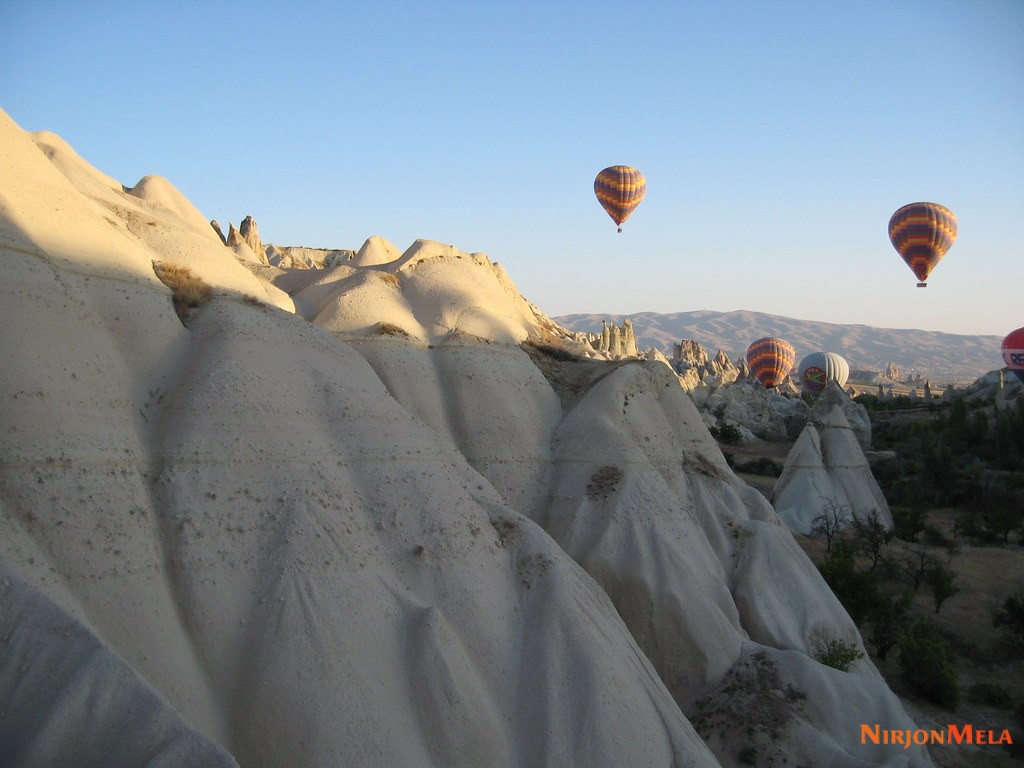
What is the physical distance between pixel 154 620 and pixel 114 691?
1.94m

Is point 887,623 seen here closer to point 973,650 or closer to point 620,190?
point 973,650

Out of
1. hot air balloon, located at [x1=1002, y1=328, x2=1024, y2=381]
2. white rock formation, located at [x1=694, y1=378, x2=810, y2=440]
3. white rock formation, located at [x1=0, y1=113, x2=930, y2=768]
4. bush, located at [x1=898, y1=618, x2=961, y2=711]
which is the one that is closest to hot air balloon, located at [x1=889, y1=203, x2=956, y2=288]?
hot air balloon, located at [x1=1002, y1=328, x2=1024, y2=381]

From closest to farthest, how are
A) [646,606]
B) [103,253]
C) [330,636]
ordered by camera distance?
[330,636] → [103,253] → [646,606]

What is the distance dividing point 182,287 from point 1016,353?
6718 cm

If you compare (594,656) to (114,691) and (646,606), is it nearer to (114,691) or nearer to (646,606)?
(646,606)

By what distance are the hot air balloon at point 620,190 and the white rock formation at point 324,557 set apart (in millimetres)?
36065

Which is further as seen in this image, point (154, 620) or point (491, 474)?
point (491, 474)

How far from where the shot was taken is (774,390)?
91.1 meters

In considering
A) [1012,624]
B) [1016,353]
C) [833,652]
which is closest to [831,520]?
[1012,624]

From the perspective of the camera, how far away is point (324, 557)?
44.0ft

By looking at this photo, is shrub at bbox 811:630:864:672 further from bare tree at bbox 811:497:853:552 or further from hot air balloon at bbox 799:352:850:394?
hot air balloon at bbox 799:352:850:394

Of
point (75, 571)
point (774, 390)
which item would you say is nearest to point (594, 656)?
point (75, 571)

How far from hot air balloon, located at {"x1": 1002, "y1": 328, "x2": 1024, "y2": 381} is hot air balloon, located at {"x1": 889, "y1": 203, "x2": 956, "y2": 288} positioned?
13862mm

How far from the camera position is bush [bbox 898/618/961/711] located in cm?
2219
